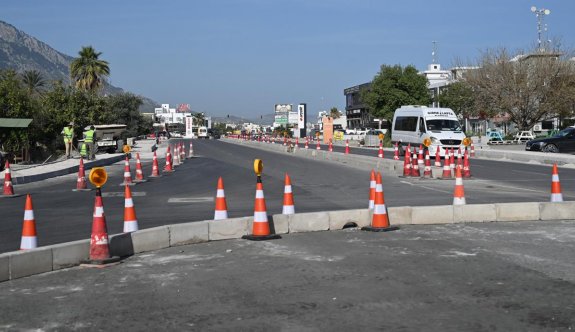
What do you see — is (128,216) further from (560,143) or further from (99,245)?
A: (560,143)

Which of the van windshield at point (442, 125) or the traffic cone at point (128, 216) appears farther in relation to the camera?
the van windshield at point (442, 125)

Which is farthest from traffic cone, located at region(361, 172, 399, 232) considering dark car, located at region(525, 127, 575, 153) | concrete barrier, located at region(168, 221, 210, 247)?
dark car, located at region(525, 127, 575, 153)

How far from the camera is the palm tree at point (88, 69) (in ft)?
264

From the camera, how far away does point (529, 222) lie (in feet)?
37.6

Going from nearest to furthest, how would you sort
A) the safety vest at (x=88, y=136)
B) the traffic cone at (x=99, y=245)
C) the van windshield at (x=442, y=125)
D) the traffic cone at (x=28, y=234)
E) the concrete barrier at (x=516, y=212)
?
1. the traffic cone at (x=99, y=245)
2. the traffic cone at (x=28, y=234)
3. the concrete barrier at (x=516, y=212)
4. the safety vest at (x=88, y=136)
5. the van windshield at (x=442, y=125)

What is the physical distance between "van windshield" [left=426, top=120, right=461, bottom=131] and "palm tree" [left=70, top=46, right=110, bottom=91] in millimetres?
54924

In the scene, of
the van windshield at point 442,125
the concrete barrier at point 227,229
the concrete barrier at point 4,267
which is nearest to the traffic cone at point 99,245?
the concrete barrier at point 4,267

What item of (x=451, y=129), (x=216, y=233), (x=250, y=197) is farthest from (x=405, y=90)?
(x=216, y=233)

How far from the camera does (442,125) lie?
34781 millimetres

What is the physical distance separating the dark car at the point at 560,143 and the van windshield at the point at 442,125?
6494mm

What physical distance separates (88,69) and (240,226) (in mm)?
75189

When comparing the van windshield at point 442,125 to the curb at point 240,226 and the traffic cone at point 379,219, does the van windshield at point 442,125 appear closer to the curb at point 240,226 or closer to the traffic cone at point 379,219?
the curb at point 240,226

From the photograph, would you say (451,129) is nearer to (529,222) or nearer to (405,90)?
(529,222)

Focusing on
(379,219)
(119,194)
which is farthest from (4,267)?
(119,194)
